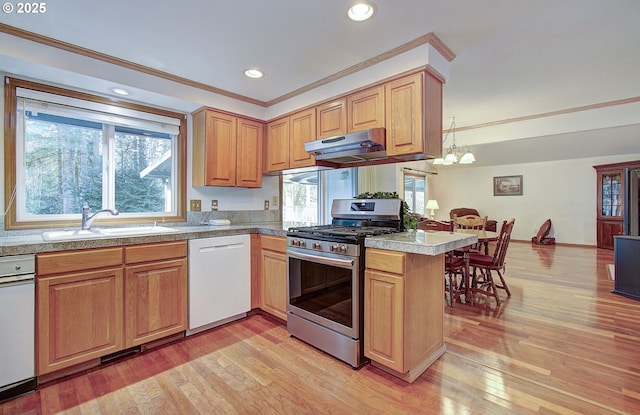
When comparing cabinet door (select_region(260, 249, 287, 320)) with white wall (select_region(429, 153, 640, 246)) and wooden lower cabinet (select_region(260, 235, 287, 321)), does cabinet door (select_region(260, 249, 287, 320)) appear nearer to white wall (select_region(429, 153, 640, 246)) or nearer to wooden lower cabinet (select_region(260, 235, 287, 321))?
wooden lower cabinet (select_region(260, 235, 287, 321))

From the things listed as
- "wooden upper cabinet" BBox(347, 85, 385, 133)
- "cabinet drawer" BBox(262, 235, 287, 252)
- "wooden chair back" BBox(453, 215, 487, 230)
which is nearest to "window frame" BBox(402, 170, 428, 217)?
"wooden chair back" BBox(453, 215, 487, 230)

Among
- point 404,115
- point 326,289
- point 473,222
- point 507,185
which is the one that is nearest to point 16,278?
point 326,289

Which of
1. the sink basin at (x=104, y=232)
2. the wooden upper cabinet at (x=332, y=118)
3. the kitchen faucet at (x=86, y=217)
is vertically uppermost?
the wooden upper cabinet at (x=332, y=118)

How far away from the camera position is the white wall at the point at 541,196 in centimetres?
716

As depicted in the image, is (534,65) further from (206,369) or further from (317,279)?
(206,369)

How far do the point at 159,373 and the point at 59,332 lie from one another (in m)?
0.67

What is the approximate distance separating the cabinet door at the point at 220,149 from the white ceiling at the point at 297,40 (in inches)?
9.3

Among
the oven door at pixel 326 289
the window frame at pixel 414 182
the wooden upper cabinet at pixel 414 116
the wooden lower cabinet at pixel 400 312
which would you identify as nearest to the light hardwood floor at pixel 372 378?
the wooden lower cabinet at pixel 400 312

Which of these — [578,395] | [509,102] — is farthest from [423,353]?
[509,102]

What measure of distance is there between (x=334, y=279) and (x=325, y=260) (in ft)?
0.53

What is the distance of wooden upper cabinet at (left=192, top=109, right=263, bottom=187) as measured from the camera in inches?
116

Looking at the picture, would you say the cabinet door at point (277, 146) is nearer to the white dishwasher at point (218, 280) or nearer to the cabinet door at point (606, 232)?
the white dishwasher at point (218, 280)

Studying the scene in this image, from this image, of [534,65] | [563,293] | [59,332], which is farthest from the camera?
[563,293]

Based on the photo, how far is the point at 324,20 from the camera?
1.92 metres
